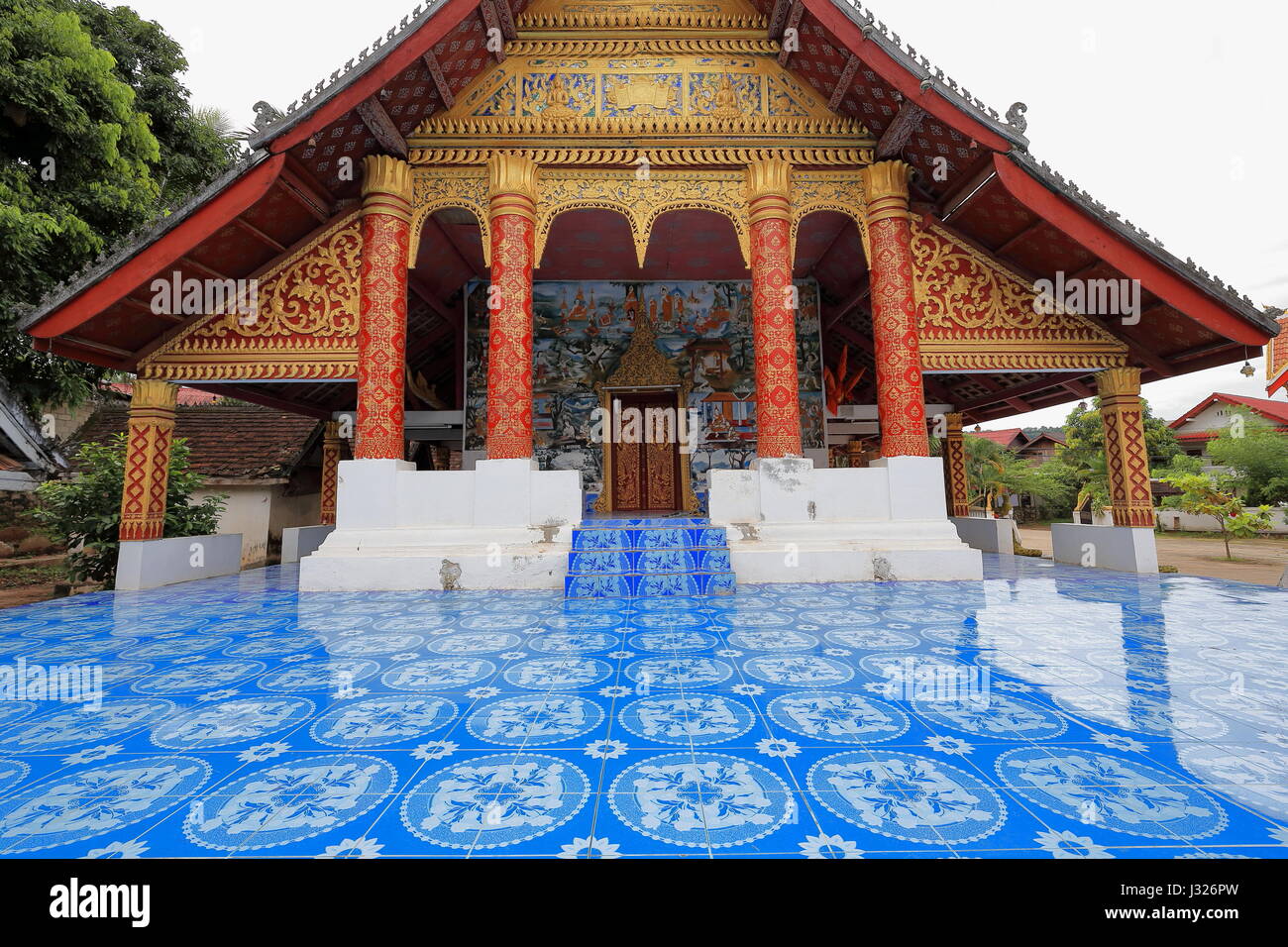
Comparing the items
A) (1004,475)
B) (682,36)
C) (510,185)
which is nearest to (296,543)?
(510,185)

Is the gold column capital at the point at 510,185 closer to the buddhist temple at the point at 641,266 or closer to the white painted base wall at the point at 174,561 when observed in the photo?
the buddhist temple at the point at 641,266

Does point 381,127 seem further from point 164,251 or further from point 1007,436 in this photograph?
point 1007,436

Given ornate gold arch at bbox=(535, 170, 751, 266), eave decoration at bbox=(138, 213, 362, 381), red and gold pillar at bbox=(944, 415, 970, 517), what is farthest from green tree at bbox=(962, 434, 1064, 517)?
eave decoration at bbox=(138, 213, 362, 381)

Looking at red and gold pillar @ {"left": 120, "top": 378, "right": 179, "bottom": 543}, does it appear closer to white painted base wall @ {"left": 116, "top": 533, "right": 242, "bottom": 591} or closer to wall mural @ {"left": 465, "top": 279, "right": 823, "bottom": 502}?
white painted base wall @ {"left": 116, "top": 533, "right": 242, "bottom": 591}

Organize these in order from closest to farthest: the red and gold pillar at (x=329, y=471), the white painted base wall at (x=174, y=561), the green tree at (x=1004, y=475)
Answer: the white painted base wall at (x=174, y=561), the red and gold pillar at (x=329, y=471), the green tree at (x=1004, y=475)

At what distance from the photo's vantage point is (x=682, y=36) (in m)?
6.88

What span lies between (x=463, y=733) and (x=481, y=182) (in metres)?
6.55

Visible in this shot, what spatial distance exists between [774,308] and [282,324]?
19.1 ft

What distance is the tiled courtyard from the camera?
146 cm

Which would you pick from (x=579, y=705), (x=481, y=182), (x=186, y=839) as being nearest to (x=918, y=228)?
(x=481, y=182)

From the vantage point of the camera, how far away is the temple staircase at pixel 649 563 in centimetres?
532

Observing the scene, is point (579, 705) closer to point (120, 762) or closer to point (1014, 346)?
point (120, 762)

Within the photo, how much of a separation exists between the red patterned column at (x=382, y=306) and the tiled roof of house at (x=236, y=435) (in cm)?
657

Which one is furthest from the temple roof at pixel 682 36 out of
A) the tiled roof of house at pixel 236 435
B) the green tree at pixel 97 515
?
the tiled roof of house at pixel 236 435
